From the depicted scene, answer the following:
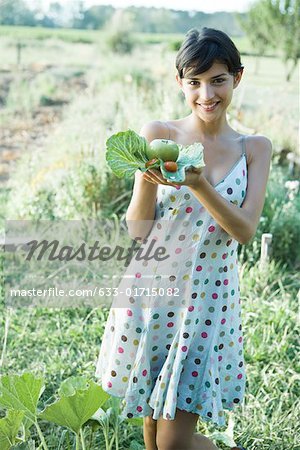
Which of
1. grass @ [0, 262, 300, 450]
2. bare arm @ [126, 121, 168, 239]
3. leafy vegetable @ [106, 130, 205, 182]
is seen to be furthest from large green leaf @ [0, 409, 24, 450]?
leafy vegetable @ [106, 130, 205, 182]

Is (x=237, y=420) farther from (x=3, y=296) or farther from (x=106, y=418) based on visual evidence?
(x=3, y=296)

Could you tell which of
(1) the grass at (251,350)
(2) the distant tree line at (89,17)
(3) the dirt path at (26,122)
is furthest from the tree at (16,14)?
(1) the grass at (251,350)

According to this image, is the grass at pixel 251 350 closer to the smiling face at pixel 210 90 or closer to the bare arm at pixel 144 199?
the bare arm at pixel 144 199

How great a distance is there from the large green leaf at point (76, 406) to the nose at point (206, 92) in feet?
3.06

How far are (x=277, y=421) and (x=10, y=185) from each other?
3.69 m

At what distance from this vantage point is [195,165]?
1902 millimetres

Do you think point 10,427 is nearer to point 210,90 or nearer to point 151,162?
point 151,162

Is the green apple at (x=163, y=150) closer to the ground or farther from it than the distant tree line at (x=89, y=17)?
farther from it

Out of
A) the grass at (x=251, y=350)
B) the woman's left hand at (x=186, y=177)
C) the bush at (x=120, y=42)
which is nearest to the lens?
the woman's left hand at (x=186, y=177)

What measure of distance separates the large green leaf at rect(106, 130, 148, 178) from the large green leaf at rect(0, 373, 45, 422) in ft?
2.62

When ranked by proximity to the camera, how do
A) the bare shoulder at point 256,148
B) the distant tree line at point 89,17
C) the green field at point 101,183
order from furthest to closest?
the distant tree line at point 89,17 → the green field at point 101,183 → the bare shoulder at point 256,148

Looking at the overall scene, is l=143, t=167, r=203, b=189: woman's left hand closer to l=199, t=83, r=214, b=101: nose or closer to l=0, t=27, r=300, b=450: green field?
l=199, t=83, r=214, b=101: nose

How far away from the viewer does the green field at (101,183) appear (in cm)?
317

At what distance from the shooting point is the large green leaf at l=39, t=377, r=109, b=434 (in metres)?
2.33
